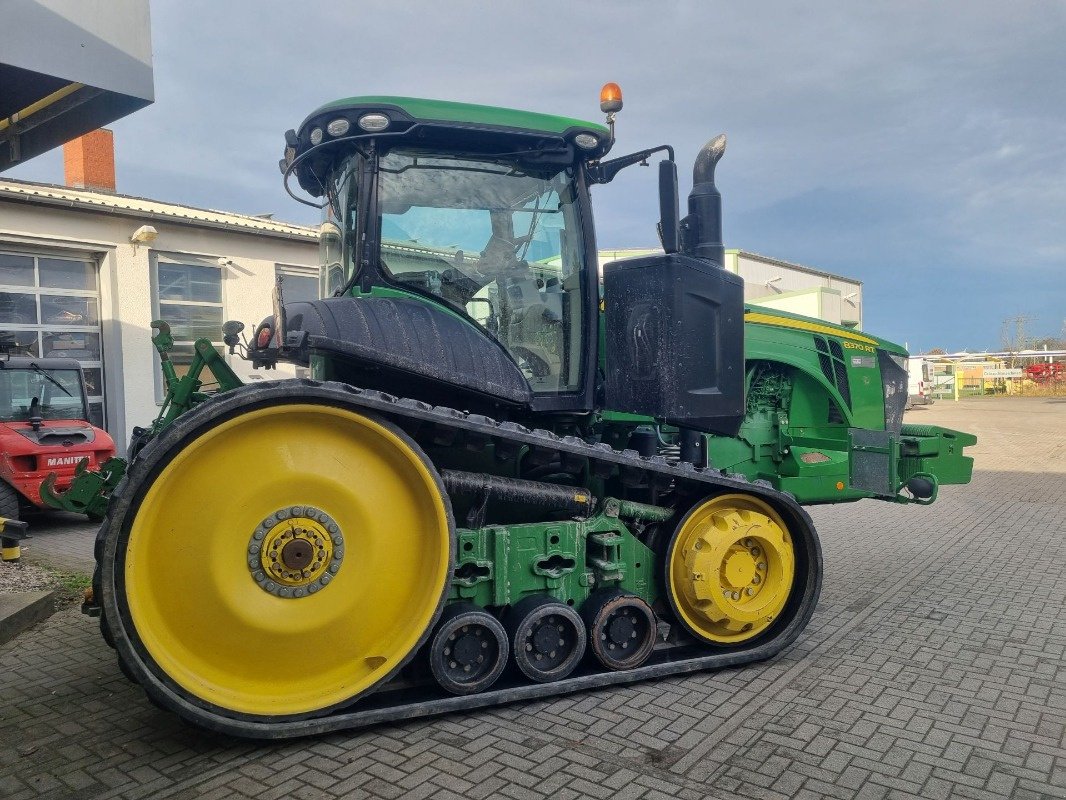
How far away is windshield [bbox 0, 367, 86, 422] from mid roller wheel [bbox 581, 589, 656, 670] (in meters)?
8.82

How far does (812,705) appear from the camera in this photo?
3865 mm

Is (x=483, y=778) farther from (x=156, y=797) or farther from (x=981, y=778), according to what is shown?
(x=981, y=778)

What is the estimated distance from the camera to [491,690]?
12.5 feet

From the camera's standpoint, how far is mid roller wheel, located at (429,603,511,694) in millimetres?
3691

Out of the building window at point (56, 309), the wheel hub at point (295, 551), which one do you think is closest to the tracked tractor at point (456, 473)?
the wheel hub at point (295, 551)

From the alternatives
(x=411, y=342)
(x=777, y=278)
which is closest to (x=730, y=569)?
(x=411, y=342)

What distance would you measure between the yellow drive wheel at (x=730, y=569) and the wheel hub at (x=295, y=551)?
5.95ft

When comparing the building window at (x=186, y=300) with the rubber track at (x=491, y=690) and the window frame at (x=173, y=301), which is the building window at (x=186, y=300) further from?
the rubber track at (x=491, y=690)

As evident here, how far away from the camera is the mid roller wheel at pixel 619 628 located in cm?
405

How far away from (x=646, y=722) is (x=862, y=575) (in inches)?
146

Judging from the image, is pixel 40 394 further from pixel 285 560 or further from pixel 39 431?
pixel 285 560

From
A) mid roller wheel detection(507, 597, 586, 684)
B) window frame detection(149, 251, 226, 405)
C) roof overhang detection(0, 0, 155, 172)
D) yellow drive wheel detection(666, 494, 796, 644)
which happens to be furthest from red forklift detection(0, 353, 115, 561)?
yellow drive wheel detection(666, 494, 796, 644)

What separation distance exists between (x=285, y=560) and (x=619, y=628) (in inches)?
67.0

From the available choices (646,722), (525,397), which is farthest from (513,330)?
(646,722)
